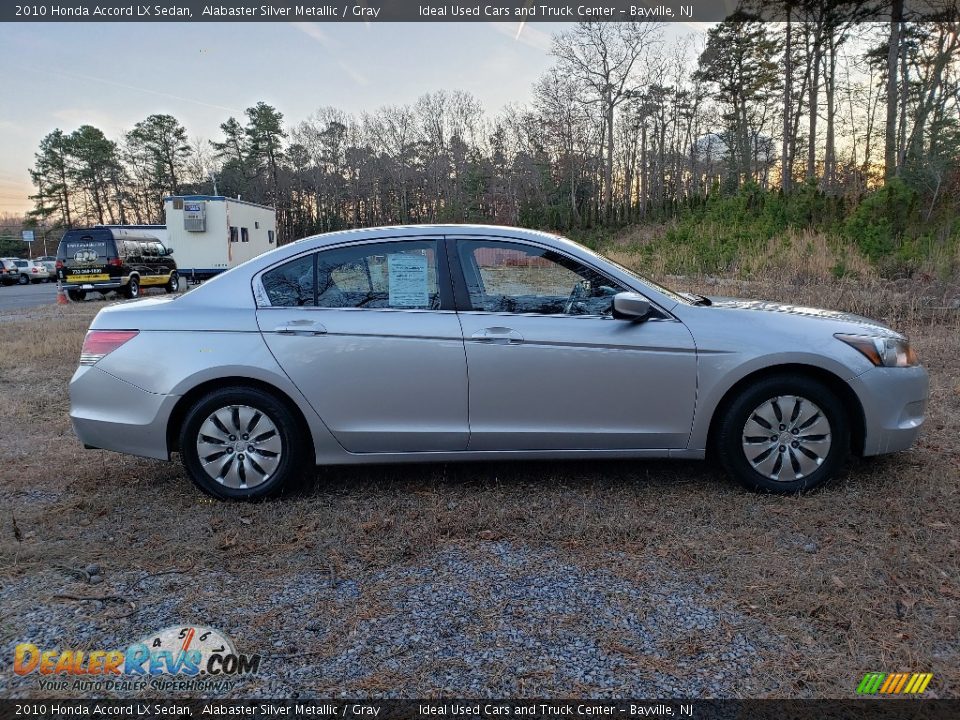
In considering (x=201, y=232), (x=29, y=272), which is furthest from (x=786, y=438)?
(x=29, y=272)

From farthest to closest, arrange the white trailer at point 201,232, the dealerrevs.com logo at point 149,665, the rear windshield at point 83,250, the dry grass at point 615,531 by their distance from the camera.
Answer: the white trailer at point 201,232 → the rear windshield at point 83,250 → the dry grass at point 615,531 → the dealerrevs.com logo at point 149,665

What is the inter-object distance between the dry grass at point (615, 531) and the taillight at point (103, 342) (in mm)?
852

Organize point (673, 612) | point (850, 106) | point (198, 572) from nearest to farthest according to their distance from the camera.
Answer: point (673, 612)
point (198, 572)
point (850, 106)

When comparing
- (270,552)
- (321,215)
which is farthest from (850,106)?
(321,215)

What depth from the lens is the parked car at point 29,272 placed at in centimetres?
3394

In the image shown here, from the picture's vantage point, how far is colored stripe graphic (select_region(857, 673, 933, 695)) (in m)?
2.06

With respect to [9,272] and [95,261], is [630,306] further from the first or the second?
[9,272]

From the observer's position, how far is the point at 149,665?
7.39ft

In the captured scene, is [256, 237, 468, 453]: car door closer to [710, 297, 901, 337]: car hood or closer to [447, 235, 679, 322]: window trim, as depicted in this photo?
[447, 235, 679, 322]: window trim

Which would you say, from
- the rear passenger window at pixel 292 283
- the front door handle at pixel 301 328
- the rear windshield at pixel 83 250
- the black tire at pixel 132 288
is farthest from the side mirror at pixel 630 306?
the black tire at pixel 132 288

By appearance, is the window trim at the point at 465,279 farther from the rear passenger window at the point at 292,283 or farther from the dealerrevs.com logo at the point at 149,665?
the dealerrevs.com logo at the point at 149,665

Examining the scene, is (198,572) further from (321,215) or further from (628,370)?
(321,215)

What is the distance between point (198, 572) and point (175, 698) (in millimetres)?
834

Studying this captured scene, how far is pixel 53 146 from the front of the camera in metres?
53.9
